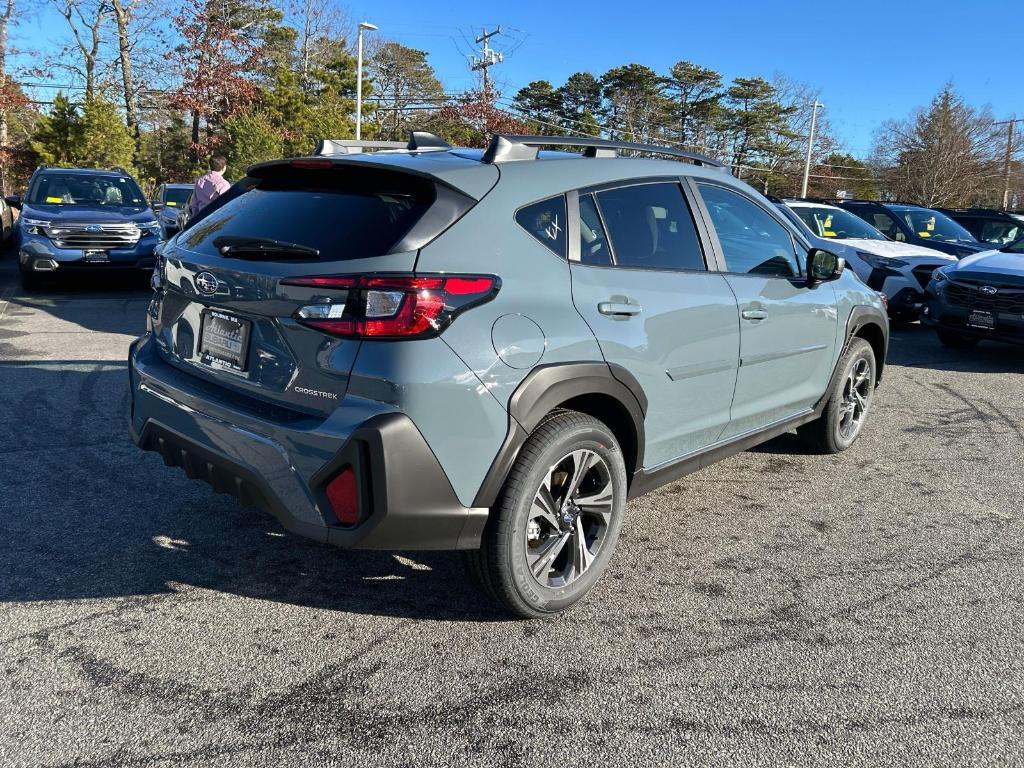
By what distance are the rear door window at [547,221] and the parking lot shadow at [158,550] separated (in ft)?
4.69

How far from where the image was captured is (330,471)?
2570 mm

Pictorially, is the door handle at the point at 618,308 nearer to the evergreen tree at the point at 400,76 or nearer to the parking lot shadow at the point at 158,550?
the parking lot shadow at the point at 158,550

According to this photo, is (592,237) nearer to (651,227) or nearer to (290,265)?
(651,227)

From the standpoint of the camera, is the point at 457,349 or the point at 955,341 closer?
the point at 457,349

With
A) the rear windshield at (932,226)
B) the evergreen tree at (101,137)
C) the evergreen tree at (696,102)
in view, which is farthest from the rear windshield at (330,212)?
the evergreen tree at (696,102)

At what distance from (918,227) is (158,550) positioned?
42.9 ft

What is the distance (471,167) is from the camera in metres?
2.96

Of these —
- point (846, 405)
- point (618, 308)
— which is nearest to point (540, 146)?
point (618, 308)

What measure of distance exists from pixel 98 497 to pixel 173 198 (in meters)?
15.5

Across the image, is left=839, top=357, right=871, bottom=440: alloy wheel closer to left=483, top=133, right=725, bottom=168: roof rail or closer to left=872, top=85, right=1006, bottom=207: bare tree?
left=483, top=133, right=725, bottom=168: roof rail

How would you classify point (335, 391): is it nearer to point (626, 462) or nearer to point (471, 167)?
point (471, 167)

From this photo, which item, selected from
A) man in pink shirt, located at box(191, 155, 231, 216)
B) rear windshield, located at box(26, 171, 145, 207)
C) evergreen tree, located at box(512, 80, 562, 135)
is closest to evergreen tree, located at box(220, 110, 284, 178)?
rear windshield, located at box(26, 171, 145, 207)

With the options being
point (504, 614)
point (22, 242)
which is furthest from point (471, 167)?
point (22, 242)

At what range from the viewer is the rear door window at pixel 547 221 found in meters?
2.96
